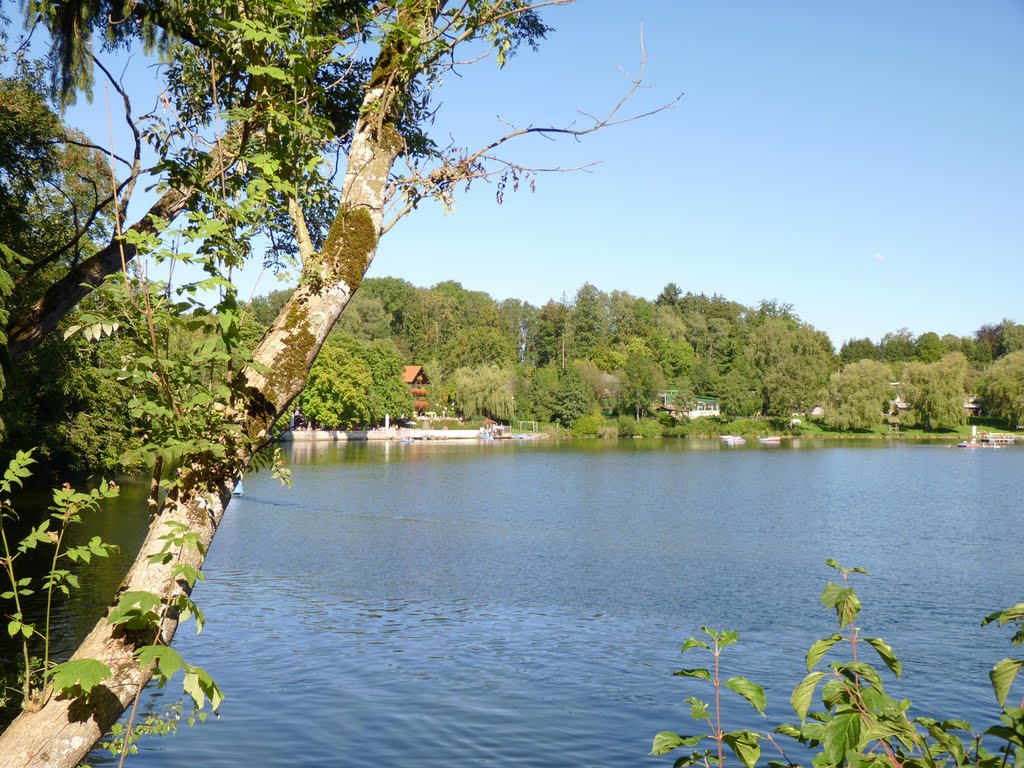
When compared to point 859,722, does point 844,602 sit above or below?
above

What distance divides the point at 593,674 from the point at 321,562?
923 centimetres

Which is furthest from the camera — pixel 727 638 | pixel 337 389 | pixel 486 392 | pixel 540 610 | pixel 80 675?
pixel 486 392

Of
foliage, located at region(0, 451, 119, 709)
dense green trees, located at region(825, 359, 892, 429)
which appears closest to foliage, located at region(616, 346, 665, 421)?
dense green trees, located at region(825, 359, 892, 429)

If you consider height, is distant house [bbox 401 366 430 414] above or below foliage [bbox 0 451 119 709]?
above

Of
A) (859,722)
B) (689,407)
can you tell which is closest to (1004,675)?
(859,722)

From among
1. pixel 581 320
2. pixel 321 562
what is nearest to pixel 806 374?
pixel 581 320

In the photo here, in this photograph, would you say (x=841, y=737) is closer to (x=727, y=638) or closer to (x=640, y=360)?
(x=727, y=638)

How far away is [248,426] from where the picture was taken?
2.82 metres

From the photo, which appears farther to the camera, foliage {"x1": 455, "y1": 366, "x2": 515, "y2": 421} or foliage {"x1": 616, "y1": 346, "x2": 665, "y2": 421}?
foliage {"x1": 616, "y1": 346, "x2": 665, "y2": 421}

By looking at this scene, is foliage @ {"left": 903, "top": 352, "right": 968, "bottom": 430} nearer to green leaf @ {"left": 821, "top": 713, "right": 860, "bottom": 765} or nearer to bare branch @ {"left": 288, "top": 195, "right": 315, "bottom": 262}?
bare branch @ {"left": 288, "top": 195, "right": 315, "bottom": 262}

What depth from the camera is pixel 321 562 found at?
18.9m

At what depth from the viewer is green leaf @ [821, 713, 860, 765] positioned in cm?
210

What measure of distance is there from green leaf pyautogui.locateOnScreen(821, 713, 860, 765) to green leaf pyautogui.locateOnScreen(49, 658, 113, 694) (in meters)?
1.80

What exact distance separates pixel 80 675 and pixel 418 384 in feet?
289
